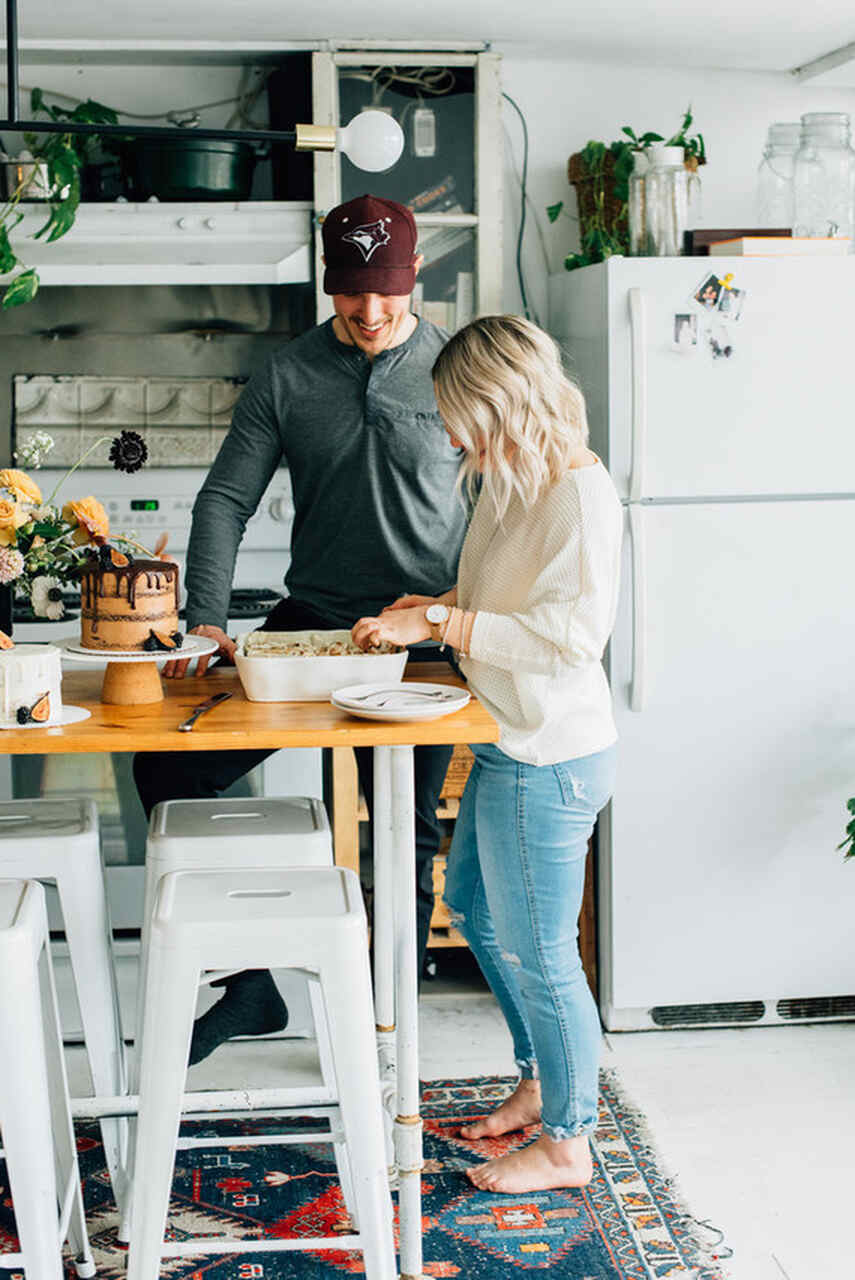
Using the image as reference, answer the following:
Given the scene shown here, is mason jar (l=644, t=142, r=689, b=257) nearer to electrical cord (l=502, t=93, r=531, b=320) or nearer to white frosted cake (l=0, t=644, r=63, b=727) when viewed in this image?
electrical cord (l=502, t=93, r=531, b=320)

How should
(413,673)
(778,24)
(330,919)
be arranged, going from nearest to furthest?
(330,919), (413,673), (778,24)

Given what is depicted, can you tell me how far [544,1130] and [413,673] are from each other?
2.75ft

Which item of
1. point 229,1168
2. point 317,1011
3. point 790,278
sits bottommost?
point 229,1168

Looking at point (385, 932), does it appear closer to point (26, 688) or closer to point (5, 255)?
point (26, 688)

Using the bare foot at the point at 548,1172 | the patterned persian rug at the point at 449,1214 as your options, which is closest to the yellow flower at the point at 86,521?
the patterned persian rug at the point at 449,1214

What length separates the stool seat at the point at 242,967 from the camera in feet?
6.33

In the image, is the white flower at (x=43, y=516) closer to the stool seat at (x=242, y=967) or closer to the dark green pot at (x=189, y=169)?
the stool seat at (x=242, y=967)

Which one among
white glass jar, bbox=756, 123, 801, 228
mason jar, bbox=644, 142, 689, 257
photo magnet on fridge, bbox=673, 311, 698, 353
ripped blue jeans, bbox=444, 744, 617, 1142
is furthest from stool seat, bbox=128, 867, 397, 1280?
white glass jar, bbox=756, 123, 801, 228

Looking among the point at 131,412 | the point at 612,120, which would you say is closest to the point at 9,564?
the point at 131,412

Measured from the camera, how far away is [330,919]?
1.95 m

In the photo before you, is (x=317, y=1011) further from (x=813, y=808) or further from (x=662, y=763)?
(x=813, y=808)

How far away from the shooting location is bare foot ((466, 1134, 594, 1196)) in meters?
2.57

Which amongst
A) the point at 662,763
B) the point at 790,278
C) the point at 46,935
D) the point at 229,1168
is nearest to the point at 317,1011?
the point at 229,1168

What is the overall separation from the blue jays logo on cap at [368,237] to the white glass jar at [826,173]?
1.31 metres
